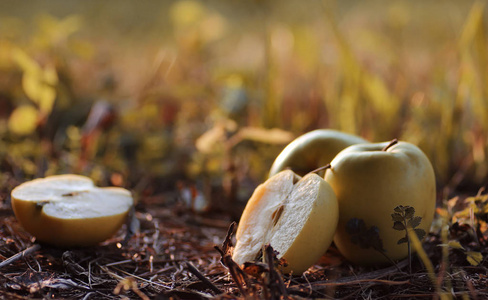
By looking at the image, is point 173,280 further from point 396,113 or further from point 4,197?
point 396,113

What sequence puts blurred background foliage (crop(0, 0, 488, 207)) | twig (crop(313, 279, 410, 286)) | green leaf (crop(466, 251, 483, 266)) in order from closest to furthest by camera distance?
twig (crop(313, 279, 410, 286))
green leaf (crop(466, 251, 483, 266))
blurred background foliage (crop(0, 0, 488, 207))

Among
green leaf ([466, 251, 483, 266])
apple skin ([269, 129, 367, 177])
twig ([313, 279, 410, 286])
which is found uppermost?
apple skin ([269, 129, 367, 177])

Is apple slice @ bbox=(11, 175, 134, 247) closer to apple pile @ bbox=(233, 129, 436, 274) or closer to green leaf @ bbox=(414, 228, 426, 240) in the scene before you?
apple pile @ bbox=(233, 129, 436, 274)

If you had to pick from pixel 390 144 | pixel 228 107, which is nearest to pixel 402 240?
pixel 390 144

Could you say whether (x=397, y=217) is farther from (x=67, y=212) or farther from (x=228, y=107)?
(x=228, y=107)

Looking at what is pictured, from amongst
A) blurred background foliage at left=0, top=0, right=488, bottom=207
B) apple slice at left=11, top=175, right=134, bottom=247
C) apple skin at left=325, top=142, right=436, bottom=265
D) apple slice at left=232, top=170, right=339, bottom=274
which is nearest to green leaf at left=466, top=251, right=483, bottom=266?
apple skin at left=325, top=142, right=436, bottom=265

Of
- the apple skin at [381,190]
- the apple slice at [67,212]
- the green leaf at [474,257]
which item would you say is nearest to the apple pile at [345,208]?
the apple skin at [381,190]
